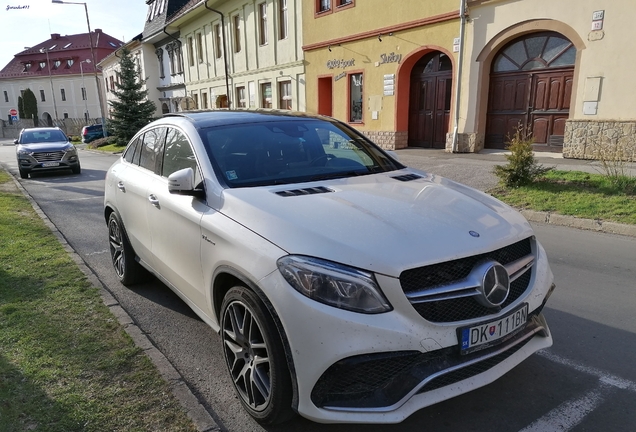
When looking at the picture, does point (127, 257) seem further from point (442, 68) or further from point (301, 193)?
point (442, 68)

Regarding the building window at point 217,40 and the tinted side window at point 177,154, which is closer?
the tinted side window at point 177,154

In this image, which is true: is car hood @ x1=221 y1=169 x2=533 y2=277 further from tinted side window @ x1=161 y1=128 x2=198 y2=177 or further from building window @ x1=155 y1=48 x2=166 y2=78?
building window @ x1=155 y1=48 x2=166 y2=78

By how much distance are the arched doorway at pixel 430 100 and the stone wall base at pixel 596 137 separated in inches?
183

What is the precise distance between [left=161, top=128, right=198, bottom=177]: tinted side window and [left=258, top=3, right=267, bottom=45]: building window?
72.0 feet

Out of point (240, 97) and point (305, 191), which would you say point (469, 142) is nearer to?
point (305, 191)

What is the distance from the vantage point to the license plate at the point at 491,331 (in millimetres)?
2332

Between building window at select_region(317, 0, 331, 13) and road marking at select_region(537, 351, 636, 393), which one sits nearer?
road marking at select_region(537, 351, 636, 393)

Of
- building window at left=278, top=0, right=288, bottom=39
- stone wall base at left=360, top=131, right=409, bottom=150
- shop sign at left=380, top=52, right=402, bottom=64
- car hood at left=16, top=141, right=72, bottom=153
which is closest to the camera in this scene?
car hood at left=16, top=141, right=72, bottom=153

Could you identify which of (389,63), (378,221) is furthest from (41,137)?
(378,221)

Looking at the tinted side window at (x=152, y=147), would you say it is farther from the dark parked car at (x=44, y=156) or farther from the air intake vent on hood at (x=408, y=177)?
the dark parked car at (x=44, y=156)

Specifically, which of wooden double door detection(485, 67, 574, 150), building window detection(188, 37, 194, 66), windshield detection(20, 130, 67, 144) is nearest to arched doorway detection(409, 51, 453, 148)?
wooden double door detection(485, 67, 574, 150)

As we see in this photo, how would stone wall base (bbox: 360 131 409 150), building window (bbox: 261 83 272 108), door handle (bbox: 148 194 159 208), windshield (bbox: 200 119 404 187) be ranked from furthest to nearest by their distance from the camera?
building window (bbox: 261 83 272 108), stone wall base (bbox: 360 131 409 150), door handle (bbox: 148 194 159 208), windshield (bbox: 200 119 404 187)

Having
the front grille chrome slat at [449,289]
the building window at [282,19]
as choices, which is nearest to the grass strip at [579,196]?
the front grille chrome slat at [449,289]

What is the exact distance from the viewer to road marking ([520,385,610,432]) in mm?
2598
